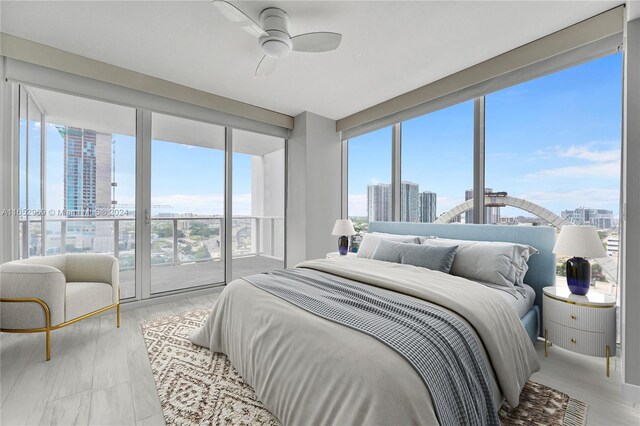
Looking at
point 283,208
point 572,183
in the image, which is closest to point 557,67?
point 572,183

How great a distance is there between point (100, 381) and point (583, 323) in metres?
3.39

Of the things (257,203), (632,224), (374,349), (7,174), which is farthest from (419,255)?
(7,174)

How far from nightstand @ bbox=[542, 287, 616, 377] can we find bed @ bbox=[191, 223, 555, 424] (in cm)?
19

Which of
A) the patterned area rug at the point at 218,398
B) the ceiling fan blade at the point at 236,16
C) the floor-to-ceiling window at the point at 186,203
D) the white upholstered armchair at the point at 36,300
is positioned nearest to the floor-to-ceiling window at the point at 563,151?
the patterned area rug at the point at 218,398

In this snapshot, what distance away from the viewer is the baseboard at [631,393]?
5.62 ft

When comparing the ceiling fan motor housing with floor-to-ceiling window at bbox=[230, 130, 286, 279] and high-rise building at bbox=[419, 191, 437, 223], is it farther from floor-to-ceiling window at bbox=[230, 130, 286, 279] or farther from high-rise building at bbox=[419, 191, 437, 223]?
high-rise building at bbox=[419, 191, 437, 223]

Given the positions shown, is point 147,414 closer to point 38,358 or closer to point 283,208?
point 38,358

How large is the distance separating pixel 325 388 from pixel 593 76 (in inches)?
132

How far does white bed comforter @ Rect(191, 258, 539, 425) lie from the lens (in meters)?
1.10

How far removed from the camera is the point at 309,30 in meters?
2.52

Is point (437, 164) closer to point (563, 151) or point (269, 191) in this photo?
point (563, 151)

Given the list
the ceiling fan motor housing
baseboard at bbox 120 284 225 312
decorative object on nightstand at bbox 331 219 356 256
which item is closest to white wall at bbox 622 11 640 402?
the ceiling fan motor housing

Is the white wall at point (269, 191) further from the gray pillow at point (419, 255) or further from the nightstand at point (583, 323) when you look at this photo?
the nightstand at point (583, 323)

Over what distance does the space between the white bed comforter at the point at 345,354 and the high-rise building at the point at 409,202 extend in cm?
172
